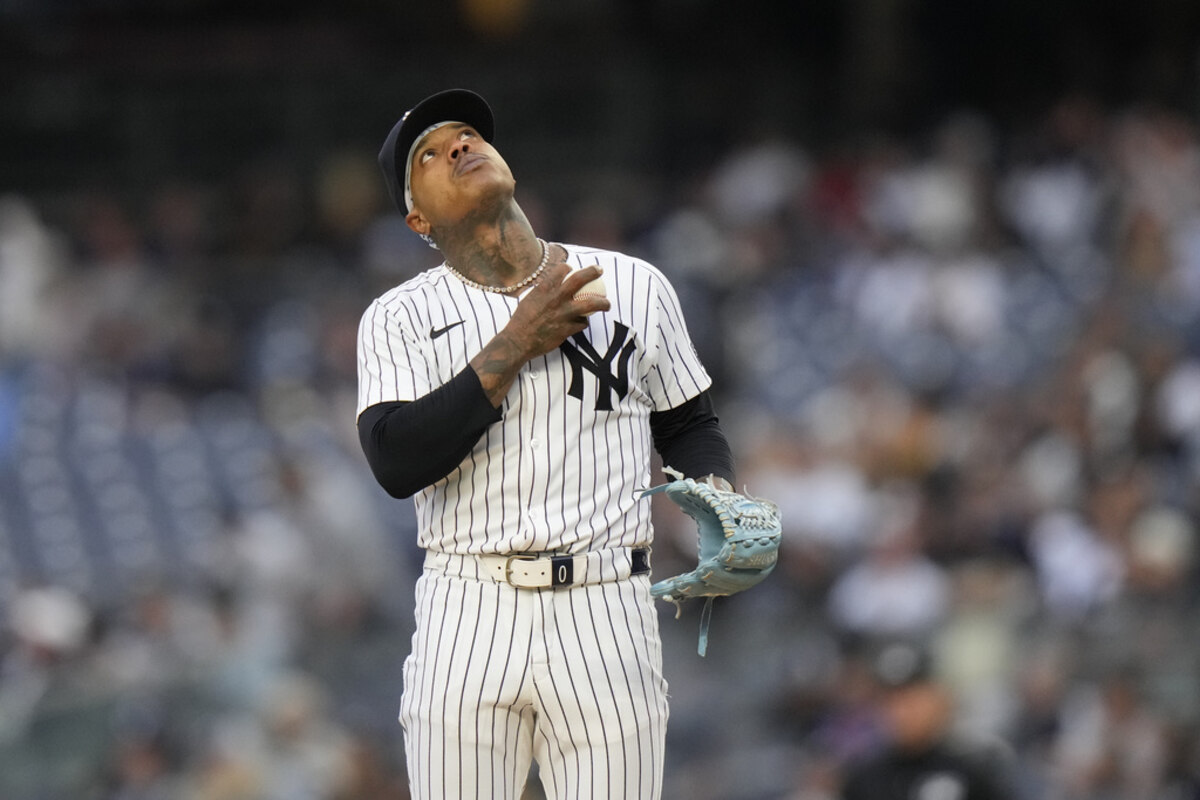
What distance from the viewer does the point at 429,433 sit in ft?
9.33

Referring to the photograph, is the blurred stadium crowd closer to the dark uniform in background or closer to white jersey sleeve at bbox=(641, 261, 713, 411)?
the dark uniform in background

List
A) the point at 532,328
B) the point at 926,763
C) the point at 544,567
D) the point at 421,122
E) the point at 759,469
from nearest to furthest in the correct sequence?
1. the point at 532,328
2. the point at 544,567
3. the point at 421,122
4. the point at 926,763
5. the point at 759,469

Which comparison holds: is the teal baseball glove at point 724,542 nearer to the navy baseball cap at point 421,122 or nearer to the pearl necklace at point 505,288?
the pearl necklace at point 505,288

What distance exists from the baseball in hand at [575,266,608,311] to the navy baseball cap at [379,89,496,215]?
328 mm

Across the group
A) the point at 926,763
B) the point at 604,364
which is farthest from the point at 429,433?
the point at 926,763

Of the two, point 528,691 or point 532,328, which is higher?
point 532,328

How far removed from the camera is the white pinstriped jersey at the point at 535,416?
299 centimetres

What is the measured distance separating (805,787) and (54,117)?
8505mm

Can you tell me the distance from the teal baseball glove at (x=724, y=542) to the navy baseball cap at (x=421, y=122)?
2.33 feet

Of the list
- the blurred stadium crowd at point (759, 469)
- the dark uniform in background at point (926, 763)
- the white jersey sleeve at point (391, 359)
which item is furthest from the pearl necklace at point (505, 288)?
the blurred stadium crowd at point (759, 469)

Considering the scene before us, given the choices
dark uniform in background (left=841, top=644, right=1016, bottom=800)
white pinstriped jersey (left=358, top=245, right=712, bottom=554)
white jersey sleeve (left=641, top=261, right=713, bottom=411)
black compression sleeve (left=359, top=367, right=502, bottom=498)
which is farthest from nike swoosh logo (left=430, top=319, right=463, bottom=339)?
dark uniform in background (left=841, top=644, right=1016, bottom=800)

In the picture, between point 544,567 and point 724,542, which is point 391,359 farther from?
point 724,542

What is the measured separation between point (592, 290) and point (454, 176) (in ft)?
0.99

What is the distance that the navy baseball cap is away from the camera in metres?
3.07
